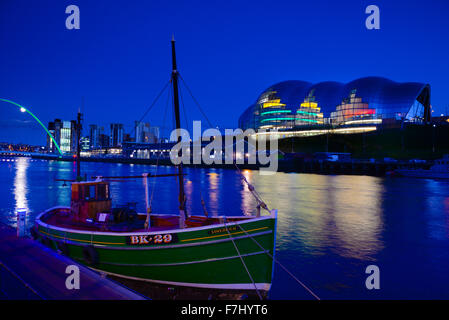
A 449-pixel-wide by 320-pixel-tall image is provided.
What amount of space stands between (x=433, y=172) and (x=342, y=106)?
56.7 m

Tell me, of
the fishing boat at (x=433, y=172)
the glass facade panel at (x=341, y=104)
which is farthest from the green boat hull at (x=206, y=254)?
the glass facade panel at (x=341, y=104)

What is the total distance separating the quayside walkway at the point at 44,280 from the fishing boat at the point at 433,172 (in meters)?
63.3

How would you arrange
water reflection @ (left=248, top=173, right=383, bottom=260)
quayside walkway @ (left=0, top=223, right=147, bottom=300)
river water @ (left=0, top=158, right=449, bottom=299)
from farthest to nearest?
water reflection @ (left=248, top=173, right=383, bottom=260) < river water @ (left=0, top=158, right=449, bottom=299) < quayside walkway @ (left=0, top=223, right=147, bottom=300)

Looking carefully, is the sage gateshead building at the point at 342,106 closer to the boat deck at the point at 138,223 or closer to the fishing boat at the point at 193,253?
the boat deck at the point at 138,223

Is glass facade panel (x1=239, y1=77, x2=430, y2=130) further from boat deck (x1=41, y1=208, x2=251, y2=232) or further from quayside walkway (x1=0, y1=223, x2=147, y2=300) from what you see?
quayside walkway (x1=0, y1=223, x2=147, y2=300)

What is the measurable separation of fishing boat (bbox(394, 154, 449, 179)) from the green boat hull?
5944 centimetres

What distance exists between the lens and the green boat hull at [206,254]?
883 cm

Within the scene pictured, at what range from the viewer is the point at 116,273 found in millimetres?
10234

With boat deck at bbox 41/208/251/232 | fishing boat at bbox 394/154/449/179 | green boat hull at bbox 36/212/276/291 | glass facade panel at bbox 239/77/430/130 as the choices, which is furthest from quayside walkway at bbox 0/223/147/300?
glass facade panel at bbox 239/77/430/130

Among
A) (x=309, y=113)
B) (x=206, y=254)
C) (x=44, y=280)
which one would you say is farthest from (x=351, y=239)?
(x=309, y=113)

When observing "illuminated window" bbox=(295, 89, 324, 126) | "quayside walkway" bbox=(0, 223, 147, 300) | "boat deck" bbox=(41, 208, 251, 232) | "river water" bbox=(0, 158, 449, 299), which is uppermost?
"illuminated window" bbox=(295, 89, 324, 126)

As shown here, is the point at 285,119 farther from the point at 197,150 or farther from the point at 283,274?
the point at 283,274

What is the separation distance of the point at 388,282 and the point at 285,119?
385 ft

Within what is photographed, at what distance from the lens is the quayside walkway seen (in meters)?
6.74
